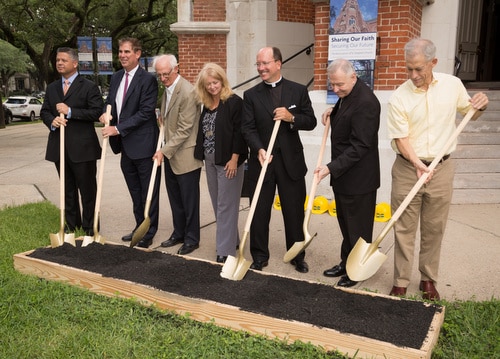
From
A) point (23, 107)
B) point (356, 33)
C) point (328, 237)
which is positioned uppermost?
Result: point (356, 33)

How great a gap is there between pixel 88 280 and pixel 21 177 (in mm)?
6609

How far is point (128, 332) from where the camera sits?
362 centimetres

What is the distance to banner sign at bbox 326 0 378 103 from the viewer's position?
690 cm

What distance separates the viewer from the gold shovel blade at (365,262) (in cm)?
391

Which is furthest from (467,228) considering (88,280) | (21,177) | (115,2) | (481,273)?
(115,2)

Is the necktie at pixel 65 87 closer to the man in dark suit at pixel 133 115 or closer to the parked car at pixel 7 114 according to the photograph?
the man in dark suit at pixel 133 115

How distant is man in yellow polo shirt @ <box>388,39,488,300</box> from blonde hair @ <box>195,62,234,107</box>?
158 cm

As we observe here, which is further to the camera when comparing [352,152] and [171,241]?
[171,241]

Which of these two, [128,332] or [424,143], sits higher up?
[424,143]

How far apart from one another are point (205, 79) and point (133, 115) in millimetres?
1140

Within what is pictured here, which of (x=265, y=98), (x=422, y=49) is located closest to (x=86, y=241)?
(x=265, y=98)

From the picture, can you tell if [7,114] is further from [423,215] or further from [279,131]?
[423,215]

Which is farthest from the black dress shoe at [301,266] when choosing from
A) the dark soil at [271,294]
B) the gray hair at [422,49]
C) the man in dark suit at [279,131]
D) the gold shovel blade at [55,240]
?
the gold shovel blade at [55,240]

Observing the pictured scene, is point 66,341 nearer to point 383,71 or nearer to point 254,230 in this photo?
point 254,230
